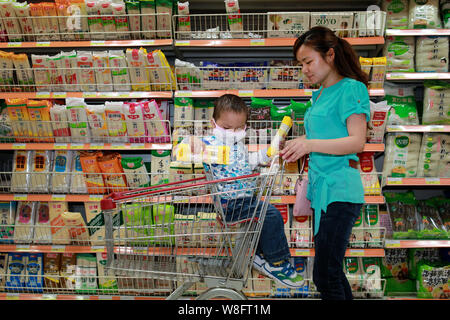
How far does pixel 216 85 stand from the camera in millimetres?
2777

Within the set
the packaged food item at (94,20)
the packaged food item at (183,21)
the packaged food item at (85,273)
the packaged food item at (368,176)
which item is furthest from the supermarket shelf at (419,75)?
the packaged food item at (85,273)

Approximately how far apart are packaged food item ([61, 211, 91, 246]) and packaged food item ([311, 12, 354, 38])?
7.70 ft

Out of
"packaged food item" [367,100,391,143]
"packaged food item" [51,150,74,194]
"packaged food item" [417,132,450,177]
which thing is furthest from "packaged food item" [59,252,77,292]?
"packaged food item" [417,132,450,177]

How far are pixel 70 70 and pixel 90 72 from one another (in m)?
0.16

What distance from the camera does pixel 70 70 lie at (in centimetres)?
278

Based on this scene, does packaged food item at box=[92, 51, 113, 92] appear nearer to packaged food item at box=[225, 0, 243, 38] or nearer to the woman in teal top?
packaged food item at box=[225, 0, 243, 38]

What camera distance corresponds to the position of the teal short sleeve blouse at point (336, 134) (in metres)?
1.44

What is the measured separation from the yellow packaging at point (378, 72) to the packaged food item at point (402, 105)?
0.98ft

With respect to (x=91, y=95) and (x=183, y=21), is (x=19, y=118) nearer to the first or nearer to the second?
(x=91, y=95)

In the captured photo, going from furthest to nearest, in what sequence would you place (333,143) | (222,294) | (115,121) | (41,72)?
(41,72)
(115,121)
(222,294)
(333,143)

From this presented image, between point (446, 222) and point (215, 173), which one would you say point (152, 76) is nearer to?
point (215, 173)

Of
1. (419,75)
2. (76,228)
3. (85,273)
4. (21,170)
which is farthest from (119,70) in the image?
(419,75)

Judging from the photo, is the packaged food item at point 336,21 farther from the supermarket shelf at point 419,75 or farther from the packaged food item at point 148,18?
the packaged food item at point 148,18

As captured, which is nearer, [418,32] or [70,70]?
[418,32]
